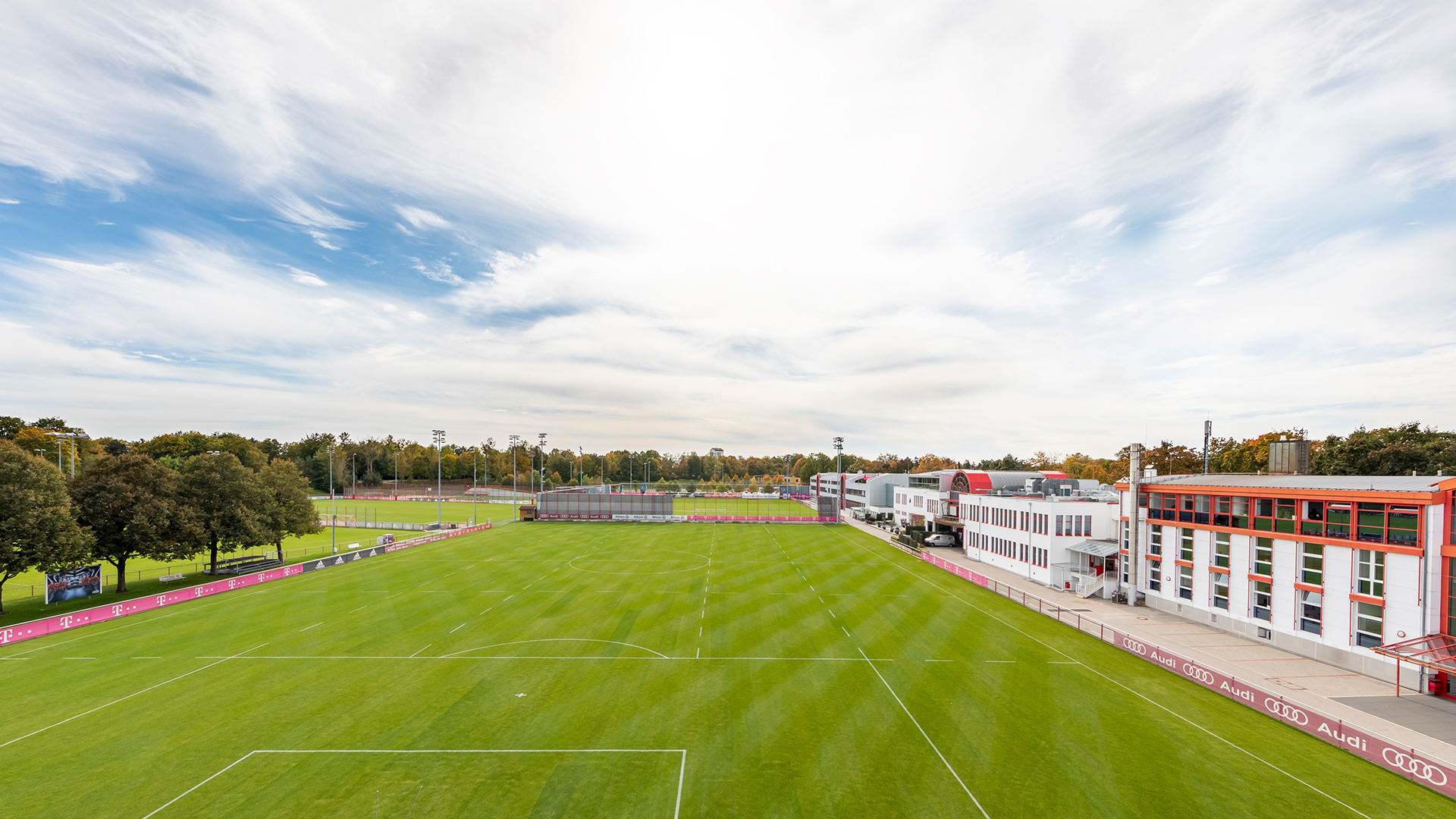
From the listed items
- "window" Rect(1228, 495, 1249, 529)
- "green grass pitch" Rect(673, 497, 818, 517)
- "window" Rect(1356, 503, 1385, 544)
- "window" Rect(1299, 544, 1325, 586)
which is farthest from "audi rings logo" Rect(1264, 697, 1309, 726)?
"green grass pitch" Rect(673, 497, 818, 517)

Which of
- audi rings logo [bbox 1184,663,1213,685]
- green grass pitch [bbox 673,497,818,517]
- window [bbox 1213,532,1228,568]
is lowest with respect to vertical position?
green grass pitch [bbox 673,497,818,517]

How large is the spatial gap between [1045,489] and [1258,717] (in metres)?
35.5

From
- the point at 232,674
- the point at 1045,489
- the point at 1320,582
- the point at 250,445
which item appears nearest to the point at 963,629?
the point at 1320,582

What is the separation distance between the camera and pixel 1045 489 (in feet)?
182

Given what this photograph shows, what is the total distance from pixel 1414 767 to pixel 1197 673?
25.1 feet

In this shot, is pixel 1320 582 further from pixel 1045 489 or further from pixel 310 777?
pixel 310 777

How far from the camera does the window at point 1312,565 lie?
28.4 m

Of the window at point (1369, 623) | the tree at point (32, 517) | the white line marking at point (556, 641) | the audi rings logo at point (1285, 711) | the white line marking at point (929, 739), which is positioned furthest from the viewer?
the tree at point (32, 517)

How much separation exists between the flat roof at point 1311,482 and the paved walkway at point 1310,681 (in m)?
8.49

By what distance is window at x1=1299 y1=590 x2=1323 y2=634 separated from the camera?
28.4m

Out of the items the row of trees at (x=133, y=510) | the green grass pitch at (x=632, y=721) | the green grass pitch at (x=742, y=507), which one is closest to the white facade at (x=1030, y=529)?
the green grass pitch at (x=632, y=721)

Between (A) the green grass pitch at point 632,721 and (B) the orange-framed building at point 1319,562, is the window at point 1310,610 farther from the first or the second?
(A) the green grass pitch at point 632,721

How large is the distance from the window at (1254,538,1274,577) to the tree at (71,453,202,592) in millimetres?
67690

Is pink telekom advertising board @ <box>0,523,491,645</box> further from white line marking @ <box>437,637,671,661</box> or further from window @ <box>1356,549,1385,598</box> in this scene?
window @ <box>1356,549,1385,598</box>
